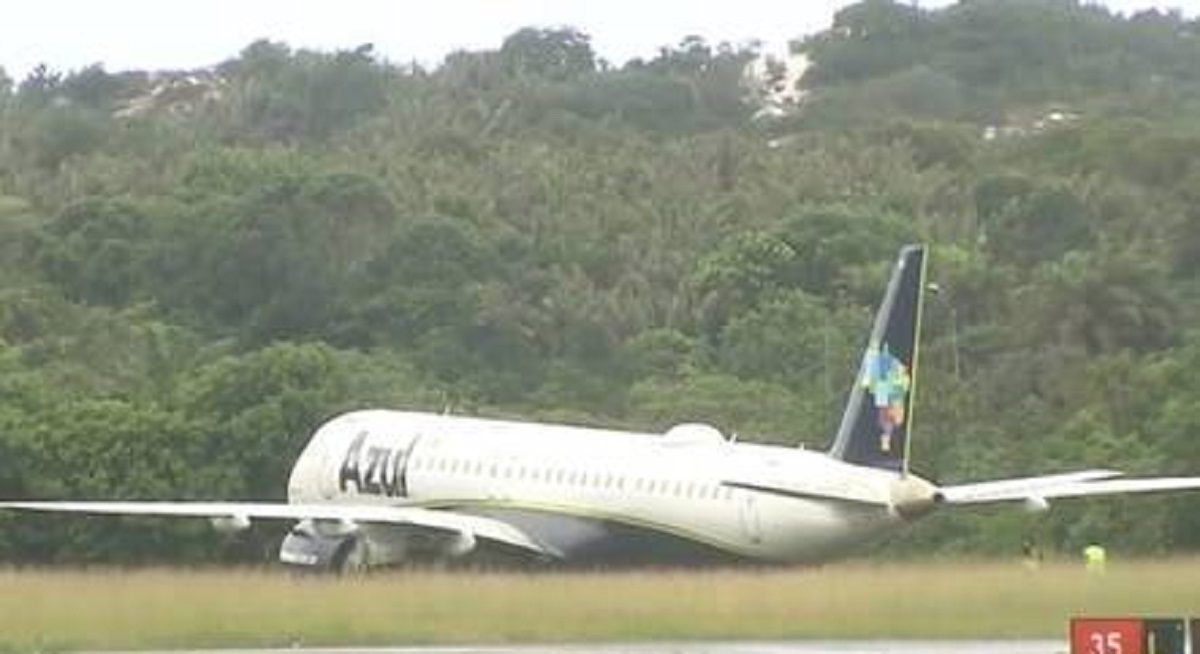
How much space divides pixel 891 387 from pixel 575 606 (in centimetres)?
798

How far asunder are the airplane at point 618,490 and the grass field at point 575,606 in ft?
4.66

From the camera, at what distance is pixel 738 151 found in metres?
140

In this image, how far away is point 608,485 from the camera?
5438cm

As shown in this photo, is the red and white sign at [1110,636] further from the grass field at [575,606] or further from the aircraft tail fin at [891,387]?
the aircraft tail fin at [891,387]

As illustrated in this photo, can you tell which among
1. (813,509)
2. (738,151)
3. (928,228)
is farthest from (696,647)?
(738,151)

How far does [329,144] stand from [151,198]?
49.9 metres

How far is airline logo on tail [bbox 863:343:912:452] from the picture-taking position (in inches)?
1984

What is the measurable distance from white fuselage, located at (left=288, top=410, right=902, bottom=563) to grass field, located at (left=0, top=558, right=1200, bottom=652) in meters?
1.37

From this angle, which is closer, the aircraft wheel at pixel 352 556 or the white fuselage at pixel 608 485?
the white fuselage at pixel 608 485

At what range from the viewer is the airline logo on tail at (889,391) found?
50.4 m

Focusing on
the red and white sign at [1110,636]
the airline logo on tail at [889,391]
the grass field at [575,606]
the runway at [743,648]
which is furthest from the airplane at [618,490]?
the red and white sign at [1110,636]

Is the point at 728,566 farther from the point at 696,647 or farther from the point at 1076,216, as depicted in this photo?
the point at 1076,216

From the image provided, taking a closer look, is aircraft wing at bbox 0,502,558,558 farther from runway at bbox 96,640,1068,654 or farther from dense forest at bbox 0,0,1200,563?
runway at bbox 96,640,1068,654

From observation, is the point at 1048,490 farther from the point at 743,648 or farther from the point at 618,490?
the point at 743,648
